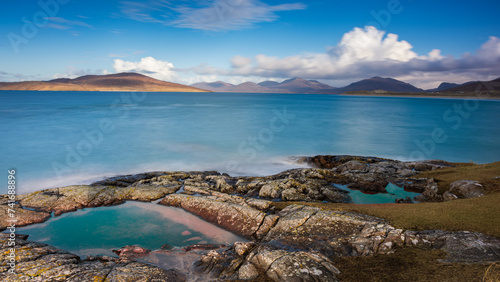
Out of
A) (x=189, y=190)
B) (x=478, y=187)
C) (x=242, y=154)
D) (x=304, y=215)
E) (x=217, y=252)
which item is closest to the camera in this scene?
(x=217, y=252)

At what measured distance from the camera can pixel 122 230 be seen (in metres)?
11.0

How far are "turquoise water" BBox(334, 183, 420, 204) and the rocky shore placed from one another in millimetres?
583

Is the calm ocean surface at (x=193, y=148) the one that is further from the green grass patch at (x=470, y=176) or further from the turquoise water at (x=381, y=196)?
the green grass patch at (x=470, y=176)

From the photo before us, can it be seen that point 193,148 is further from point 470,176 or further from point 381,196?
point 470,176

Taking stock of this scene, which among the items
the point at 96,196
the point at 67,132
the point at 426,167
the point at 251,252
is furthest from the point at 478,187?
the point at 67,132

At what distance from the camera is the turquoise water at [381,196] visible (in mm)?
14257

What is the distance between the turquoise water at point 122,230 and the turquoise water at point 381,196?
26.5 ft

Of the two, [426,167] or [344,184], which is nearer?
[344,184]

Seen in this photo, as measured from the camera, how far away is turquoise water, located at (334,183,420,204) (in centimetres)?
1426

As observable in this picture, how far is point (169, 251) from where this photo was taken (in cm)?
900

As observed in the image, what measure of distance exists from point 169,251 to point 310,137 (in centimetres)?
3331

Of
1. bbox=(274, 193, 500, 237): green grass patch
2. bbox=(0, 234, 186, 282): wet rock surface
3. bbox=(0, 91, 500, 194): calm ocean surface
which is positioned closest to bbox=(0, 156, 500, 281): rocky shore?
bbox=(0, 234, 186, 282): wet rock surface

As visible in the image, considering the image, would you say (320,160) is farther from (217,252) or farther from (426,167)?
(217,252)

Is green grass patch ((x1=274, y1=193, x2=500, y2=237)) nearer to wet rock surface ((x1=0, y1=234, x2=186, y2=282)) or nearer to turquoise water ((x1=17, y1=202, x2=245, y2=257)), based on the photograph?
turquoise water ((x1=17, y1=202, x2=245, y2=257))
